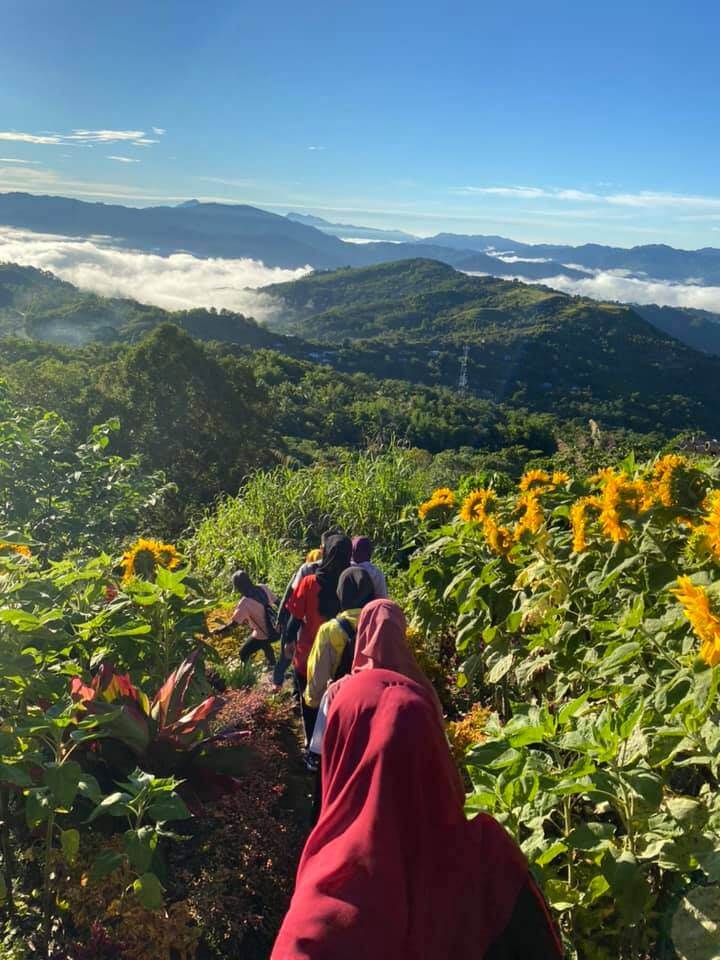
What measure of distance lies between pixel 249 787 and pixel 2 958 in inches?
41.2

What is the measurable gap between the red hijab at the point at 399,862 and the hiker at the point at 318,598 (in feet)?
6.98

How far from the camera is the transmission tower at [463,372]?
262 feet

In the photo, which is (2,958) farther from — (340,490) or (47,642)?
(340,490)

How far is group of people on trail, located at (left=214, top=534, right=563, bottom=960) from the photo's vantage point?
1.28 m

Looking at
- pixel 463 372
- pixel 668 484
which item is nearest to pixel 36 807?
pixel 668 484

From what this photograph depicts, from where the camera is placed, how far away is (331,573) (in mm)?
3773

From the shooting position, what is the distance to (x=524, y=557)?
291cm

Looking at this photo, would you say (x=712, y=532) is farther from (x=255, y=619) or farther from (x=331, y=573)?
(x=255, y=619)

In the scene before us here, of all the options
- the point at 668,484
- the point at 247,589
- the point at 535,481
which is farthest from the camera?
the point at 247,589

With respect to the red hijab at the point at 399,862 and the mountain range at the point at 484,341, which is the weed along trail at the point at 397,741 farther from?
the mountain range at the point at 484,341

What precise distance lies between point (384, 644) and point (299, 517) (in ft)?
14.9

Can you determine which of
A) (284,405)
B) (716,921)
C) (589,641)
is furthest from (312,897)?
(284,405)

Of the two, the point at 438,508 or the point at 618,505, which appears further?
the point at 438,508

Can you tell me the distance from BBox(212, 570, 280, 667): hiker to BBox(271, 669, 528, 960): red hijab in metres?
3.13
